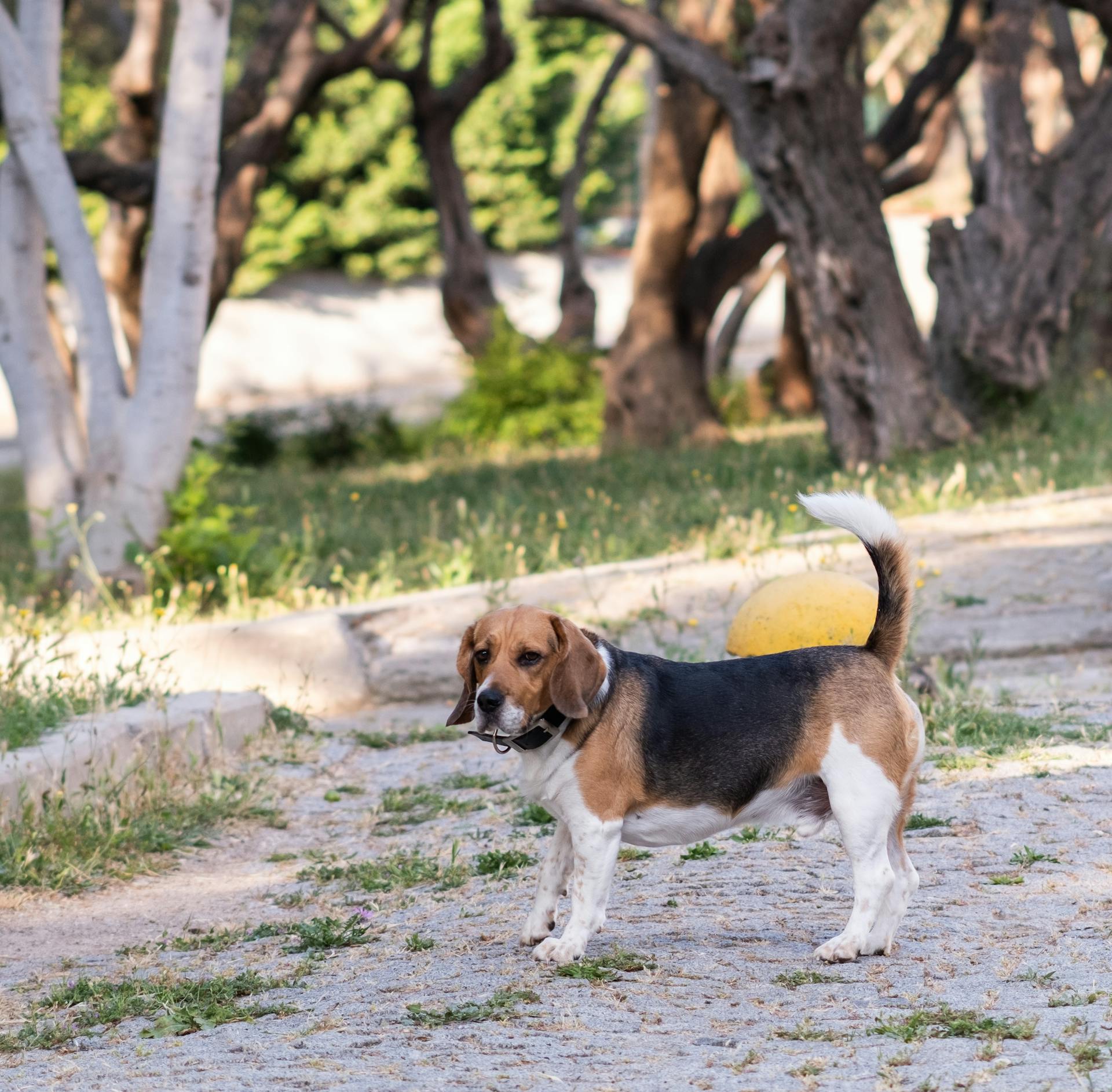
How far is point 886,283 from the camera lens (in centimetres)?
1234

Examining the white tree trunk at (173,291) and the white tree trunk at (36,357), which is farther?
the white tree trunk at (36,357)

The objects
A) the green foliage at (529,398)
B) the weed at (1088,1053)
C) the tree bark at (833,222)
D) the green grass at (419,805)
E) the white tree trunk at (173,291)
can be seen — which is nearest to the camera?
the weed at (1088,1053)

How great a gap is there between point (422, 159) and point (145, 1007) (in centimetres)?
2883

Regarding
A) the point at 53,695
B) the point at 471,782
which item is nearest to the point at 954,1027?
the point at 471,782

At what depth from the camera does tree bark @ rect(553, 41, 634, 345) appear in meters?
19.7

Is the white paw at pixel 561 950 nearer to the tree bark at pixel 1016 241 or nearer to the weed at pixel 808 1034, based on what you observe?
the weed at pixel 808 1034

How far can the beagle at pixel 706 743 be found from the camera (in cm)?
399

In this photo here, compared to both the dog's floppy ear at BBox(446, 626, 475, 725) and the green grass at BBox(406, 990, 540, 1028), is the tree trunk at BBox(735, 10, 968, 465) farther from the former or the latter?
the green grass at BBox(406, 990, 540, 1028)

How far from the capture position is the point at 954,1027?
3385 millimetres

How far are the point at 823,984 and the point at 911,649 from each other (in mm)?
3979

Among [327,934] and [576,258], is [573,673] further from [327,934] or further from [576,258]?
[576,258]

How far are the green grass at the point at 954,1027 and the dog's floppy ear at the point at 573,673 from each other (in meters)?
1.07

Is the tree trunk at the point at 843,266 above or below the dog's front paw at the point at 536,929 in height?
above

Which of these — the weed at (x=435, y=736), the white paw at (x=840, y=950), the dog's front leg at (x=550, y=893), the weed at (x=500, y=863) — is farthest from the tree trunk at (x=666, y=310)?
the white paw at (x=840, y=950)
